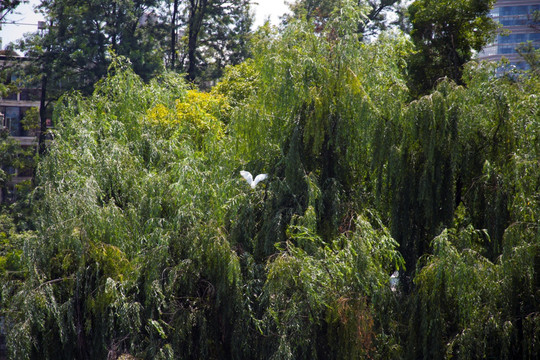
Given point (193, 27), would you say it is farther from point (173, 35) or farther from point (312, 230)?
point (312, 230)

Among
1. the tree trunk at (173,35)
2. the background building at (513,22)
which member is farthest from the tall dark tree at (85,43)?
the background building at (513,22)

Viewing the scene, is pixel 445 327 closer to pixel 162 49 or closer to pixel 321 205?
pixel 321 205

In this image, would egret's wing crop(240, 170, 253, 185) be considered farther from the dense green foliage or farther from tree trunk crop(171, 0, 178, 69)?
tree trunk crop(171, 0, 178, 69)

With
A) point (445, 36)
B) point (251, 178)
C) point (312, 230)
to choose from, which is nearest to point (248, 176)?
point (251, 178)

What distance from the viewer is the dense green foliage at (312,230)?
9.55 m

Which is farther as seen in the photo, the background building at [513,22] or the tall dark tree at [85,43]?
the background building at [513,22]

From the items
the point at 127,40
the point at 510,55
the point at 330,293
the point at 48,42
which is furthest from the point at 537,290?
the point at 510,55

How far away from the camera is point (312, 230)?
10367 millimetres

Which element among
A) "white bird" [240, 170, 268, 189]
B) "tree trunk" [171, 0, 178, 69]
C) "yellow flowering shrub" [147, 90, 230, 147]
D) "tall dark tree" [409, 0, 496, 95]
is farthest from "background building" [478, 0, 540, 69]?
"white bird" [240, 170, 268, 189]

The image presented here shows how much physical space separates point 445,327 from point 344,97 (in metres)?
4.16

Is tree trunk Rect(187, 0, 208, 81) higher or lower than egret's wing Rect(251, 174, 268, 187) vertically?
higher

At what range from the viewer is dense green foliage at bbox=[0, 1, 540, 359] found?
9.55m

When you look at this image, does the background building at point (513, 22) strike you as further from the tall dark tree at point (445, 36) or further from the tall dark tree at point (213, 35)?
the tall dark tree at point (445, 36)

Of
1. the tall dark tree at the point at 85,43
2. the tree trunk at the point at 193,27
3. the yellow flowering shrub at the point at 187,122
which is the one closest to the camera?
the yellow flowering shrub at the point at 187,122
